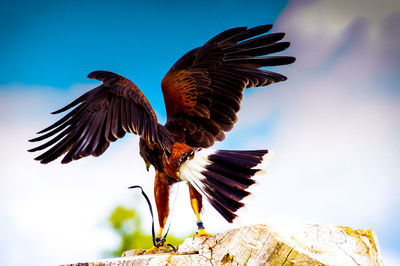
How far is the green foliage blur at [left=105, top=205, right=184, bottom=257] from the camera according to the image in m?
6.45

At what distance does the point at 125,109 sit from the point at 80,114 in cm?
45

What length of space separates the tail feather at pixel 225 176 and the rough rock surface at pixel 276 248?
24 cm

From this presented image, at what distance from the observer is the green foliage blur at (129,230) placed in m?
6.45

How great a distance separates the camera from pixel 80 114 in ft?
10.1

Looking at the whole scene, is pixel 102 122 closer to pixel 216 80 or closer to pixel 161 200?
pixel 161 200

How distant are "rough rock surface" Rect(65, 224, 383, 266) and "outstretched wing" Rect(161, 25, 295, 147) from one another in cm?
107

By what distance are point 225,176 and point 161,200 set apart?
2.12 feet

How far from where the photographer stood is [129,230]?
656cm

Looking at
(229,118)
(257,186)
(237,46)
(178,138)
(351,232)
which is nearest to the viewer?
(257,186)

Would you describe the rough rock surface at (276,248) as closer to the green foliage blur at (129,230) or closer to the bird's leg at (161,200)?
the bird's leg at (161,200)

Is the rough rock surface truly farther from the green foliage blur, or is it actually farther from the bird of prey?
the green foliage blur

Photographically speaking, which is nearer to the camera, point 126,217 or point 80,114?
point 80,114

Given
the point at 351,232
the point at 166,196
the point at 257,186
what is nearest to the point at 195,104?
the point at 166,196

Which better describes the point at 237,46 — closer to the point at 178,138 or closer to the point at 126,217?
the point at 178,138
